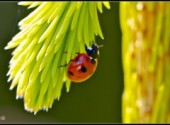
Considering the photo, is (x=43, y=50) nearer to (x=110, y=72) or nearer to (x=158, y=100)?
(x=158, y=100)

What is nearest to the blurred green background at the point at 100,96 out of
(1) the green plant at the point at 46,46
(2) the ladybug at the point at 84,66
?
(2) the ladybug at the point at 84,66

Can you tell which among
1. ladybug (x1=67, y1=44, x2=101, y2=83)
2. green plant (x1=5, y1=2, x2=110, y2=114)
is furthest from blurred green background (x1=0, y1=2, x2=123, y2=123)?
green plant (x1=5, y1=2, x2=110, y2=114)

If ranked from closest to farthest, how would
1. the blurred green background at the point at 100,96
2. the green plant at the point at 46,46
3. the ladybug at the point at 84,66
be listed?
the green plant at the point at 46,46
the ladybug at the point at 84,66
the blurred green background at the point at 100,96

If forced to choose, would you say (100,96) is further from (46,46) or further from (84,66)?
(46,46)

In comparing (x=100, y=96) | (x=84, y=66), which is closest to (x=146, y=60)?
(x=84, y=66)

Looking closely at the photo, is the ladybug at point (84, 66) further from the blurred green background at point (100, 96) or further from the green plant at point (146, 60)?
the blurred green background at point (100, 96)

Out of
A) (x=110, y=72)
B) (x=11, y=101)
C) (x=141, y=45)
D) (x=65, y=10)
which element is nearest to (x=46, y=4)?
(x=65, y=10)

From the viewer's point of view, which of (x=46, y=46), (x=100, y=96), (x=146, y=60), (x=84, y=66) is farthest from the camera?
(x=100, y=96)

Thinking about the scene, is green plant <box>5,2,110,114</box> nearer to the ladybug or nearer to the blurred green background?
the ladybug

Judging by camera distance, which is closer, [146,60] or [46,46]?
[46,46]
